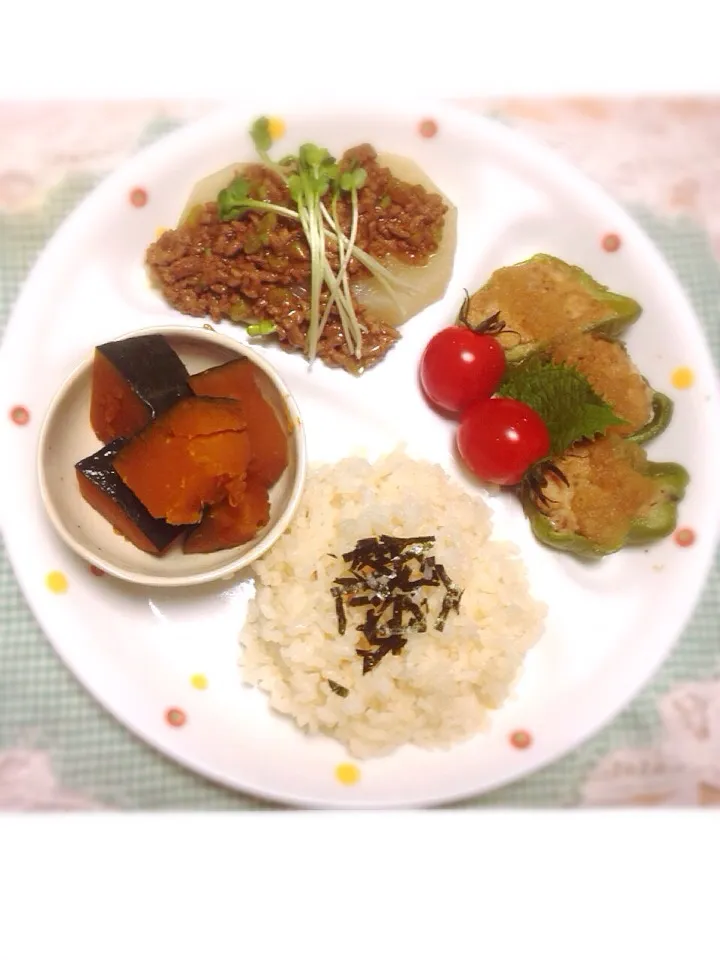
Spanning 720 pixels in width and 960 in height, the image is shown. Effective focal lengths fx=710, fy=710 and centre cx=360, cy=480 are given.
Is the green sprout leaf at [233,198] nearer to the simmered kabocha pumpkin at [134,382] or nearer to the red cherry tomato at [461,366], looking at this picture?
the simmered kabocha pumpkin at [134,382]

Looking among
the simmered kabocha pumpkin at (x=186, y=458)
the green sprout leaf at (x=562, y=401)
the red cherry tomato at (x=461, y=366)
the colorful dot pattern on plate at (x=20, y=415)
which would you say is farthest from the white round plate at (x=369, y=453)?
the simmered kabocha pumpkin at (x=186, y=458)

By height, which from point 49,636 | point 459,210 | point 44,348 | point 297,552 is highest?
point 459,210

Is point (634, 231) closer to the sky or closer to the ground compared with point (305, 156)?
closer to the ground

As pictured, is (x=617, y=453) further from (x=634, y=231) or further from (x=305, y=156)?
(x=305, y=156)

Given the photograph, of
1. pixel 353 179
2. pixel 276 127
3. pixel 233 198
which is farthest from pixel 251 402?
pixel 276 127

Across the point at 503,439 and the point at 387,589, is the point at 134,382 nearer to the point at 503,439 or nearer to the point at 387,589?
the point at 387,589

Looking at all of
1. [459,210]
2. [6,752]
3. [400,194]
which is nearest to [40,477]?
[6,752]
